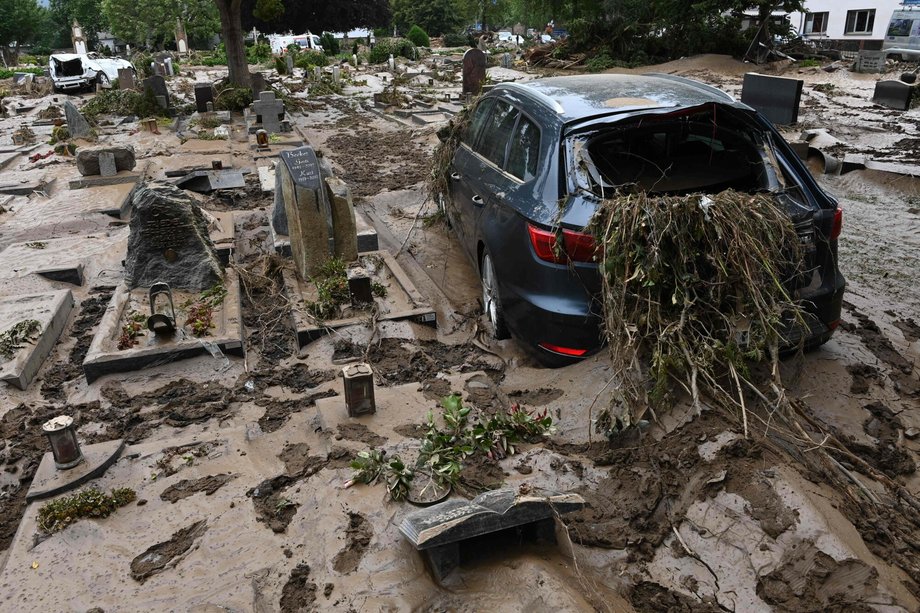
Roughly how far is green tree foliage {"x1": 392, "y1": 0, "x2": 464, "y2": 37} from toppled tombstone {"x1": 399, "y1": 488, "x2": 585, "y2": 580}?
64.6 m

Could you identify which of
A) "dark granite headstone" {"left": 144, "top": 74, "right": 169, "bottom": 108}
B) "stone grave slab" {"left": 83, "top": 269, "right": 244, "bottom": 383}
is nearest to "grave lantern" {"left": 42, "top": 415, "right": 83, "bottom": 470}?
"stone grave slab" {"left": 83, "top": 269, "right": 244, "bottom": 383}

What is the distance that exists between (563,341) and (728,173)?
5.73 feet

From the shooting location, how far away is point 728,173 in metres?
4.90

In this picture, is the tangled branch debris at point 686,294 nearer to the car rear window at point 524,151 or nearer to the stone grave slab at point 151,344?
the car rear window at point 524,151

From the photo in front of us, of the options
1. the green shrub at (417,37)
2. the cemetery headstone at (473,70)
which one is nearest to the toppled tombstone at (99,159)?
the cemetery headstone at (473,70)

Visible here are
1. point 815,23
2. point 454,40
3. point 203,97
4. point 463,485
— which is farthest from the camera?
point 454,40

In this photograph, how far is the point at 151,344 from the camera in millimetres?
5613

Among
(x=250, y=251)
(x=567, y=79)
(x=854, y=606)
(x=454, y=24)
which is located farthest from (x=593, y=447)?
(x=454, y=24)

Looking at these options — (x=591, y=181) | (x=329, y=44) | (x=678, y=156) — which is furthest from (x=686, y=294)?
(x=329, y=44)

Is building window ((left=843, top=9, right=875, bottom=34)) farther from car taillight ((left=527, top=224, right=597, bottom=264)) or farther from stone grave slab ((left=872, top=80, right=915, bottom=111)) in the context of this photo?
car taillight ((left=527, top=224, right=597, bottom=264))

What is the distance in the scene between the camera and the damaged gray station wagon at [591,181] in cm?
423

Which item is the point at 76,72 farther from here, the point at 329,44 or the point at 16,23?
the point at 16,23

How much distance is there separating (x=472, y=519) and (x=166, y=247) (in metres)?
4.94

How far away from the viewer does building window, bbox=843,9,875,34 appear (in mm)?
38912
